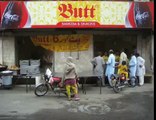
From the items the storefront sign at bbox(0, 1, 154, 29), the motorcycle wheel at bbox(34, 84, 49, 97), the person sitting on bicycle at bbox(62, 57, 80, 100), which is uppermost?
the storefront sign at bbox(0, 1, 154, 29)

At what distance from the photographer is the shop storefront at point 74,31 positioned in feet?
54.7

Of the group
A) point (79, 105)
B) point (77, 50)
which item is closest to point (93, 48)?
point (77, 50)

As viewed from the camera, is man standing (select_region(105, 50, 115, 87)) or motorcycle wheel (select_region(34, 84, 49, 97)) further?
man standing (select_region(105, 50, 115, 87))

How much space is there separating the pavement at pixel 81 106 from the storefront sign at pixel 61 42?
2.52 meters

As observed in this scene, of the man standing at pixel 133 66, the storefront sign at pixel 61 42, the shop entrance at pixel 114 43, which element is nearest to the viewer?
the man standing at pixel 133 66

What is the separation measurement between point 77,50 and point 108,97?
394 cm

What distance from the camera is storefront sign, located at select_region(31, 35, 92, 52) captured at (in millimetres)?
17859

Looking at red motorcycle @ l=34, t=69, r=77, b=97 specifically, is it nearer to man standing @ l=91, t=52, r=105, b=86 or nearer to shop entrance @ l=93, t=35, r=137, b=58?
man standing @ l=91, t=52, r=105, b=86

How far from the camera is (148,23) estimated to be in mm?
17250

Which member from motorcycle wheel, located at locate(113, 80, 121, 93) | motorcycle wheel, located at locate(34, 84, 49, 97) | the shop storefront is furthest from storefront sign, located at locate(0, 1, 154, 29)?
motorcycle wheel, located at locate(34, 84, 49, 97)

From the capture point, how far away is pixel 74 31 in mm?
17766

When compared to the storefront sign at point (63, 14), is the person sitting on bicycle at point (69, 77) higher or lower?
lower

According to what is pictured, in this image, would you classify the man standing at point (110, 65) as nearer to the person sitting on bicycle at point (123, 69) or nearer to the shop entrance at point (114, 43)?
the person sitting on bicycle at point (123, 69)

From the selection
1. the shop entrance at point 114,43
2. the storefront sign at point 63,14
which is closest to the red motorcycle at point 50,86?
the storefront sign at point 63,14
